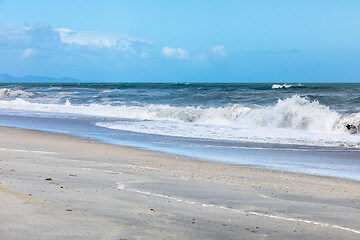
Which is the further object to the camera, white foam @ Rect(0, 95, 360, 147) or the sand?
white foam @ Rect(0, 95, 360, 147)

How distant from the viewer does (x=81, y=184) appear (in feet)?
18.0

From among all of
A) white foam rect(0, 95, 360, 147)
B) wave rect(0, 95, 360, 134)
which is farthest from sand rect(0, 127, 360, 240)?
wave rect(0, 95, 360, 134)

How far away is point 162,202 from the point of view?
4758 millimetres

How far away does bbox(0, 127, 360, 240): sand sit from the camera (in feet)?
11.7

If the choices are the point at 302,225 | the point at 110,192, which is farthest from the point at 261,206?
the point at 110,192

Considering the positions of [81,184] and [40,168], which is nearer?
[81,184]

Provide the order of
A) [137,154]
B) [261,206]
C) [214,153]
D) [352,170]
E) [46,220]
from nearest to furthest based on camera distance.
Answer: [46,220] < [261,206] < [352,170] < [137,154] < [214,153]

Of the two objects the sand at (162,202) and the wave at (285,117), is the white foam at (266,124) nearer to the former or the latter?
the wave at (285,117)

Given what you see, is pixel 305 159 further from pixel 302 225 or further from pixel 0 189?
pixel 0 189

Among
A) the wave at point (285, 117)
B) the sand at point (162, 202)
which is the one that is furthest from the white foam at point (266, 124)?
the sand at point (162, 202)

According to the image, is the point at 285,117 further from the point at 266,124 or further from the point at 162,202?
the point at 162,202

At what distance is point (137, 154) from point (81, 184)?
4705mm

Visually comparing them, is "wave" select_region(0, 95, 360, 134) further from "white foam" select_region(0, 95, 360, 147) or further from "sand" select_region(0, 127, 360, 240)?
"sand" select_region(0, 127, 360, 240)

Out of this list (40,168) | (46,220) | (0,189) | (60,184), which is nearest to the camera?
(46,220)
